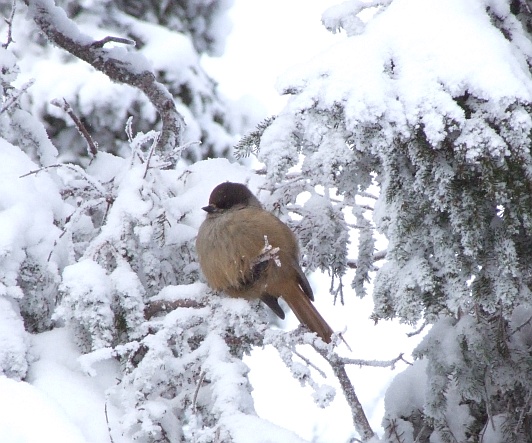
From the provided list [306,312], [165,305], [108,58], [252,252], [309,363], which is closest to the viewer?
[309,363]

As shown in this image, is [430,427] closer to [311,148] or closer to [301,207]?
[301,207]

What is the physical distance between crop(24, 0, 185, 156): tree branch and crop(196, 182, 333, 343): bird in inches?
36.0

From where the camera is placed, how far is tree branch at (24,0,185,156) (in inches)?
189

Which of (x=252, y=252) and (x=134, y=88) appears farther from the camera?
(x=134, y=88)

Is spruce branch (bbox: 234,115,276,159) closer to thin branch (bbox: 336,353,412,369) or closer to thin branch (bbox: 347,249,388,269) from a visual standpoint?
thin branch (bbox: 336,353,412,369)

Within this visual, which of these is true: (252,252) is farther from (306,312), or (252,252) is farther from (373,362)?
(373,362)

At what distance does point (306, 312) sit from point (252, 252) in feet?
1.40

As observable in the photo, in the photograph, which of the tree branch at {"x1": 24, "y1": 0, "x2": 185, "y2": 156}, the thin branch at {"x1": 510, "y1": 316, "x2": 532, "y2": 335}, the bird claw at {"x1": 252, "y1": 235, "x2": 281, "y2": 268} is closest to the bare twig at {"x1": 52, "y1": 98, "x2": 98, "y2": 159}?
the tree branch at {"x1": 24, "y1": 0, "x2": 185, "y2": 156}

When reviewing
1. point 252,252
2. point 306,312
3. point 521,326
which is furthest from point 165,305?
point 521,326

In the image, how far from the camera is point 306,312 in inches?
160

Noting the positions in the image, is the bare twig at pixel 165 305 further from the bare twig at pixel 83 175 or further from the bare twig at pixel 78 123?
the bare twig at pixel 78 123

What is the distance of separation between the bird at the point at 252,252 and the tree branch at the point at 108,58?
3.00 ft

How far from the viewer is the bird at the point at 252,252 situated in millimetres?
3807

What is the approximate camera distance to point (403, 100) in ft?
8.38
